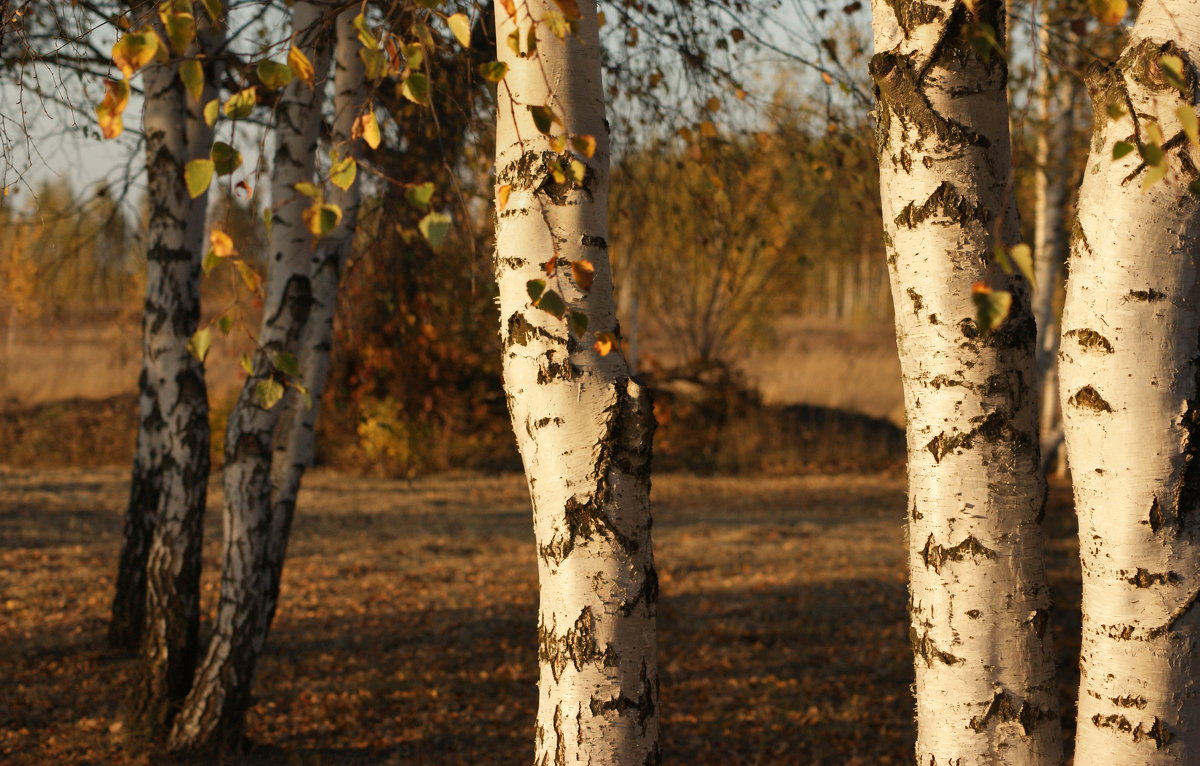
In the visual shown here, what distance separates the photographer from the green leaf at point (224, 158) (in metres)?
1.50

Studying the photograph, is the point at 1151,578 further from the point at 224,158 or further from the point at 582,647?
the point at 224,158

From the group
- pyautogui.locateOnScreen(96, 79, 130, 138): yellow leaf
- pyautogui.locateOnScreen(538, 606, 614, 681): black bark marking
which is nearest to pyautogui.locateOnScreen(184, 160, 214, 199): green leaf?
pyautogui.locateOnScreen(96, 79, 130, 138): yellow leaf

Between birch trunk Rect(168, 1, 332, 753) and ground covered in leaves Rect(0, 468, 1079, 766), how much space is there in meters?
0.36

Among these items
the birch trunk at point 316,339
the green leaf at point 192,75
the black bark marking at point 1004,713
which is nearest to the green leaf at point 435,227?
the green leaf at point 192,75

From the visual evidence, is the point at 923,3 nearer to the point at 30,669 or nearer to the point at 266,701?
the point at 266,701

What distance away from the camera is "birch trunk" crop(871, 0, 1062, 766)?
185cm

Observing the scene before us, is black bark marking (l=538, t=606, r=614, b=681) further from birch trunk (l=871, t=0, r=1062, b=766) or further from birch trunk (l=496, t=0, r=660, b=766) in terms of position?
birch trunk (l=871, t=0, r=1062, b=766)

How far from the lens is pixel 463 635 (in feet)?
21.0

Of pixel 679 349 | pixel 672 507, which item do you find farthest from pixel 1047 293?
pixel 679 349

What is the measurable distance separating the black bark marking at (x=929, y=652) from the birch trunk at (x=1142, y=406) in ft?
0.87

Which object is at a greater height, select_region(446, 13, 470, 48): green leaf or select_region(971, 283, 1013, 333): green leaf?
select_region(446, 13, 470, 48): green leaf

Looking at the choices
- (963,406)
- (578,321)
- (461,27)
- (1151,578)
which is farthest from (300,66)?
(1151,578)

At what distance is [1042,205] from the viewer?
1119cm

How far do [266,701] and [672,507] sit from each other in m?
7.18
